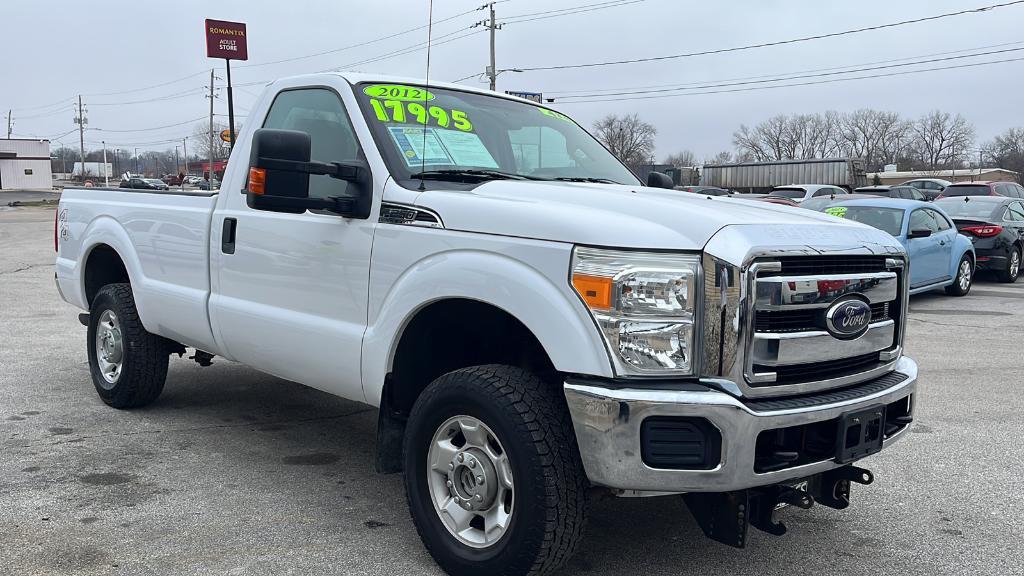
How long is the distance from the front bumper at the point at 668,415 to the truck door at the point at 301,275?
4.26ft

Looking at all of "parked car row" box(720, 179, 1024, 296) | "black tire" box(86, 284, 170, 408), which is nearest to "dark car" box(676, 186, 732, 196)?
"parked car row" box(720, 179, 1024, 296)

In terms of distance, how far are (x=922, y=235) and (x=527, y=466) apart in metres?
10.3

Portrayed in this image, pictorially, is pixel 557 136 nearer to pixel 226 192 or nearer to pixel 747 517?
pixel 226 192

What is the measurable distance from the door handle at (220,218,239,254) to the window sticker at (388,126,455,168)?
1133 mm

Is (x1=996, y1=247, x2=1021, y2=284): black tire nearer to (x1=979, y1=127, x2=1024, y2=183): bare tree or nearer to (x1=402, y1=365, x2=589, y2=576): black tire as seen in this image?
(x1=402, y1=365, x2=589, y2=576): black tire

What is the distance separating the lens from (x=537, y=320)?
306 centimetres

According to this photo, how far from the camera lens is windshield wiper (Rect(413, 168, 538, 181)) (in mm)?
3824

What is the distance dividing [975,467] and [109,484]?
15.2ft

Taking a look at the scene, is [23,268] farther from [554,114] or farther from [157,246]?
[554,114]

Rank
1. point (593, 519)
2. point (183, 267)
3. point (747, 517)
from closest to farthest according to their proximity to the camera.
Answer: point (747, 517)
point (593, 519)
point (183, 267)

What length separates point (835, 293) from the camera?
317 centimetres

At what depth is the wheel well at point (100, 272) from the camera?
20.4ft

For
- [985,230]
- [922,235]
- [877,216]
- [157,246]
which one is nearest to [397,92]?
[157,246]

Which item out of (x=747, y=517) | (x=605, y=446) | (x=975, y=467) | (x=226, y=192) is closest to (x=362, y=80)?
(x=226, y=192)
